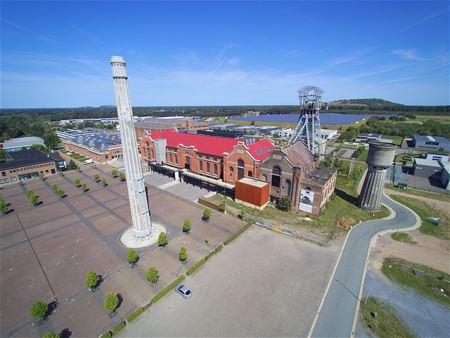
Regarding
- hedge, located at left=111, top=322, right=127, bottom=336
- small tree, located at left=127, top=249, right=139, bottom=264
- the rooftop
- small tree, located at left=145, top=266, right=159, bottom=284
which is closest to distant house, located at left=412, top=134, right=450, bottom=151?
small tree, located at left=145, top=266, right=159, bottom=284

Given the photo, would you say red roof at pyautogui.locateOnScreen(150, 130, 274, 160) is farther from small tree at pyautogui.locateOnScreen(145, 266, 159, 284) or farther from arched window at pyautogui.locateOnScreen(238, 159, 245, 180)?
small tree at pyautogui.locateOnScreen(145, 266, 159, 284)

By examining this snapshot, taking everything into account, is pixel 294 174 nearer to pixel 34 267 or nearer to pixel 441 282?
pixel 441 282

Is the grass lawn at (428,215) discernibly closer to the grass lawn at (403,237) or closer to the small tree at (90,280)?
the grass lawn at (403,237)

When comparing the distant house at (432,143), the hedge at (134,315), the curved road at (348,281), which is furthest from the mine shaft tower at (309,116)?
the distant house at (432,143)

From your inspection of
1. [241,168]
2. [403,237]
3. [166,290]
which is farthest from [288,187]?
[166,290]

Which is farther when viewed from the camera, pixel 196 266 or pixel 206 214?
pixel 206 214

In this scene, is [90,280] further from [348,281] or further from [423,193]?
[423,193]
